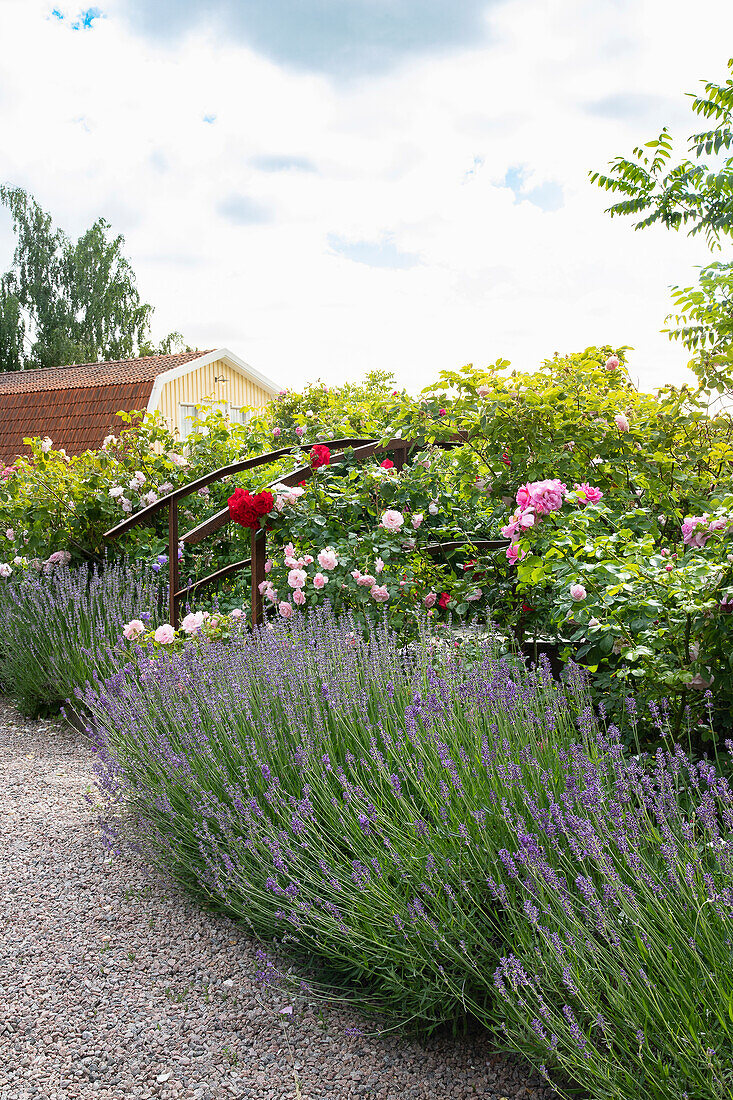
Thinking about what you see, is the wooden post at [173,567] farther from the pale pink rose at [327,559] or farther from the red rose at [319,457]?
the pale pink rose at [327,559]

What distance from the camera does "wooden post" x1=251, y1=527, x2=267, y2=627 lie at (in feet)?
15.2

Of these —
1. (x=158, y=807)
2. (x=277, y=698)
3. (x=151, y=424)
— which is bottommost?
(x=158, y=807)

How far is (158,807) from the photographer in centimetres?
304

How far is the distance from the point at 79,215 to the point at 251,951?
36.1 m

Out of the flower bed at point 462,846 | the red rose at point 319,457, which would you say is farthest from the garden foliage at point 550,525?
the flower bed at point 462,846

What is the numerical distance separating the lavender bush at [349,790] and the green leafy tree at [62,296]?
1255 inches

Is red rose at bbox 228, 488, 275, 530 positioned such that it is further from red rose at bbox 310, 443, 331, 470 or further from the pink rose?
the pink rose

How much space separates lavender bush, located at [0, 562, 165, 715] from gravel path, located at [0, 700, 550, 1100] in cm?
220

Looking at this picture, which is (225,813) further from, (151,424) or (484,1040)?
(151,424)

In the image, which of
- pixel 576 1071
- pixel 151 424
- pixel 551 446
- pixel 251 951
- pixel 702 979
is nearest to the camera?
pixel 702 979

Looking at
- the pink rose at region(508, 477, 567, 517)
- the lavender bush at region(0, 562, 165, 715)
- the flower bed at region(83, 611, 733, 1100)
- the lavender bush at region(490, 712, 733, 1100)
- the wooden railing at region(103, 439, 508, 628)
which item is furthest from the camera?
the lavender bush at region(0, 562, 165, 715)

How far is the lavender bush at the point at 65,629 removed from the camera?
17.9 feet

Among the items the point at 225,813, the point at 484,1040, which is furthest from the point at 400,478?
the point at 484,1040

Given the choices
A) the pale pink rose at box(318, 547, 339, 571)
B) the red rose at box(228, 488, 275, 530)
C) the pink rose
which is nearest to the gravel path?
the pale pink rose at box(318, 547, 339, 571)
